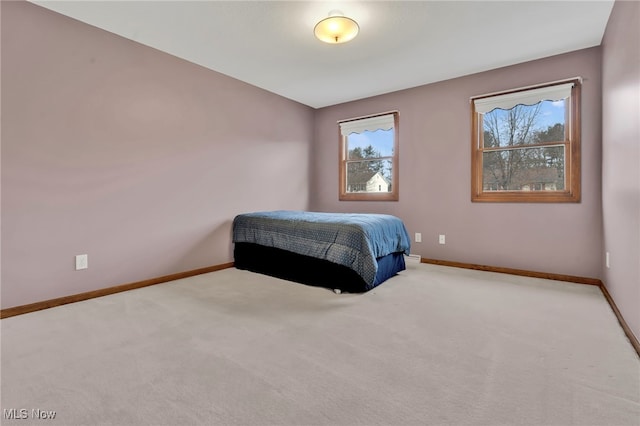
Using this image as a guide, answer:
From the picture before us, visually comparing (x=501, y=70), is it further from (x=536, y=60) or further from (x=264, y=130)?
(x=264, y=130)

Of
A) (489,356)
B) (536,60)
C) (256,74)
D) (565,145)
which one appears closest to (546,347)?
(489,356)

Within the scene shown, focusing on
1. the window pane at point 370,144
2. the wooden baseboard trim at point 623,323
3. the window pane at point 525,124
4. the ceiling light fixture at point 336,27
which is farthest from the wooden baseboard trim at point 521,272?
the ceiling light fixture at point 336,27

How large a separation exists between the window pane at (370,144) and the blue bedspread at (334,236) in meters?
1.59

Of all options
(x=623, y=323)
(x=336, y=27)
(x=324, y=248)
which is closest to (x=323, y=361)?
(x=324, y=248)

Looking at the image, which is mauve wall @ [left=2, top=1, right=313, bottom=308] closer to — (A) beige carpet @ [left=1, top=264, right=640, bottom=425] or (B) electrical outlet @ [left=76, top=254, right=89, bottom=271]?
(B) electrical outlet @ [left=76, top=254, right=89, bottom=271]

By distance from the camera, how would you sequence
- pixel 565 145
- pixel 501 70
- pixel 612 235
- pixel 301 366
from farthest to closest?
1. pixel 501 70
2. pixel 565 145
3. pixel 612 235
4. pixel 301 366

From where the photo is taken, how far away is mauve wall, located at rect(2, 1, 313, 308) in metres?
2.34

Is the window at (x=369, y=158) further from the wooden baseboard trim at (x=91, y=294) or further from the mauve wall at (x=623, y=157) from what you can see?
the wooden baseboard trim at (x=91, y=294)

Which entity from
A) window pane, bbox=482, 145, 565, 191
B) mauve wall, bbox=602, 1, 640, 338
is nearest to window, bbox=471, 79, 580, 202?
window pane, bbox=482, 145, 565, 191

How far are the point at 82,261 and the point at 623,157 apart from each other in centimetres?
427

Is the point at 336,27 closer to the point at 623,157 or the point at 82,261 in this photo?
the point at 623,157

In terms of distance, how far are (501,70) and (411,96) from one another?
Answer: 107 cm

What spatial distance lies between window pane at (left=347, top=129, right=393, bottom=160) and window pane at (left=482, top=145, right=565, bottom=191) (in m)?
1.33

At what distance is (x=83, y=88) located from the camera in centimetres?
264
